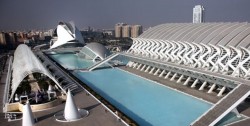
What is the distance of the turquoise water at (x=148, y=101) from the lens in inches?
936

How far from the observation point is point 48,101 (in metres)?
26.4

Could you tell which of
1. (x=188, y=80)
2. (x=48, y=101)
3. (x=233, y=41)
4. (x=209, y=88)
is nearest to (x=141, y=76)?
(x=188, y=80)

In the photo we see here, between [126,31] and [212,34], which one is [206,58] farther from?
[126,31]

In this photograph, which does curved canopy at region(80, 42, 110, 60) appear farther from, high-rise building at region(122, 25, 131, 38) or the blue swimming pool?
high-rise building at region(122, 25, 131, 38)

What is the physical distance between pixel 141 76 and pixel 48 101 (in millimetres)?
18402

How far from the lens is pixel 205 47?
3622 cm

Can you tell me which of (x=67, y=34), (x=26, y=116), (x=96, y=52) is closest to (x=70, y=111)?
(x=26, y=116)

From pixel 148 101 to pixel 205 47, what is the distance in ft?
42.1

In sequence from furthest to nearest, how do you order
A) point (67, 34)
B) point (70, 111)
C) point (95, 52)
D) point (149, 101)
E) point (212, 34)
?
point (67, 34)
point (95, 52)
point (212, 34)
point (149, 101)
point (70, 111)

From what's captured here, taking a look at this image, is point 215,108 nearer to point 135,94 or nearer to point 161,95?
point 161,95

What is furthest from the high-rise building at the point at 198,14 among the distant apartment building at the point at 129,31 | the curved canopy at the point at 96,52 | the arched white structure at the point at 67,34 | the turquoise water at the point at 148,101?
the turquoise water at the point at 148,101

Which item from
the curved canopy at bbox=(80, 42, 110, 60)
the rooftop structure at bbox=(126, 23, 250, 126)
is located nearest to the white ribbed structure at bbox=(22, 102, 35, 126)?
the rooftop structure at bbox=(126, 23, 250, 126)

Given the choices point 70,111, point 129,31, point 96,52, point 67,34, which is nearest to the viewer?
point 70,111

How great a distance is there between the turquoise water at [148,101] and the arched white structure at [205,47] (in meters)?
5.62
